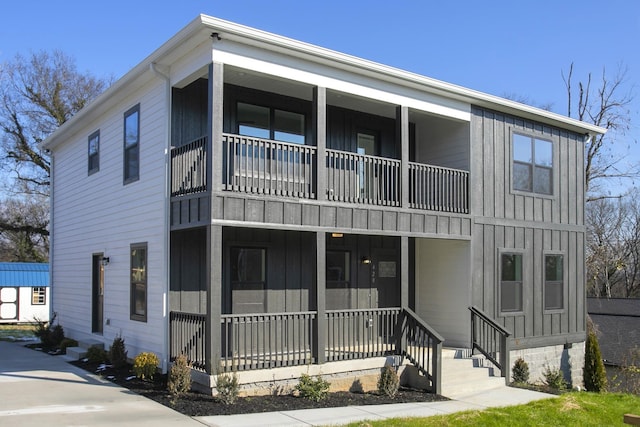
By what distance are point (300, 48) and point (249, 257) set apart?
14.2 feet

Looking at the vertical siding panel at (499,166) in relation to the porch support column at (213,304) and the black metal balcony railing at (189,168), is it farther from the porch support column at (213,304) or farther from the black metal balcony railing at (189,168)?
the porch support column at (213,304)

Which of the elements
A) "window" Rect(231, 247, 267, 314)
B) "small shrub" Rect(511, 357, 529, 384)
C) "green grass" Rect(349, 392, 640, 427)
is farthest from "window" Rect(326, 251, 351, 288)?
"green grass" Rect(349, 392, 640, 427)

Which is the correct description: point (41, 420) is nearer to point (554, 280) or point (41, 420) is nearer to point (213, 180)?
point (213, 180)

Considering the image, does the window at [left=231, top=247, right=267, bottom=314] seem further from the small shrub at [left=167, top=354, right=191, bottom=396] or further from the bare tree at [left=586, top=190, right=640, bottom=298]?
the bare tree at [left=586, top=190, right=640, bottom=298]

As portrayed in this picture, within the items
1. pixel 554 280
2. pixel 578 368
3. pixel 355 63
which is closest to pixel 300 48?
pixel 355 63

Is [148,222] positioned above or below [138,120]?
below

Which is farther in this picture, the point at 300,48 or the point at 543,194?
the point at 543,194

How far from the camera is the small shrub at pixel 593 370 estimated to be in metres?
15.7

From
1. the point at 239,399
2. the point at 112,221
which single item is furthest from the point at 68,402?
the point at 112,221

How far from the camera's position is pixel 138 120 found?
1294 centimetres

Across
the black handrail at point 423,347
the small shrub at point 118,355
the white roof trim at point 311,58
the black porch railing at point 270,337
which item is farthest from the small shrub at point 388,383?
the white roof trim at point 311,58

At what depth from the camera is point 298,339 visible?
10805 millimetres

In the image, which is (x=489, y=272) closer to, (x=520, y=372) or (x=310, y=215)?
(x=520, y=372)

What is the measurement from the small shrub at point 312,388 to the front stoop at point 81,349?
19.3 ft
